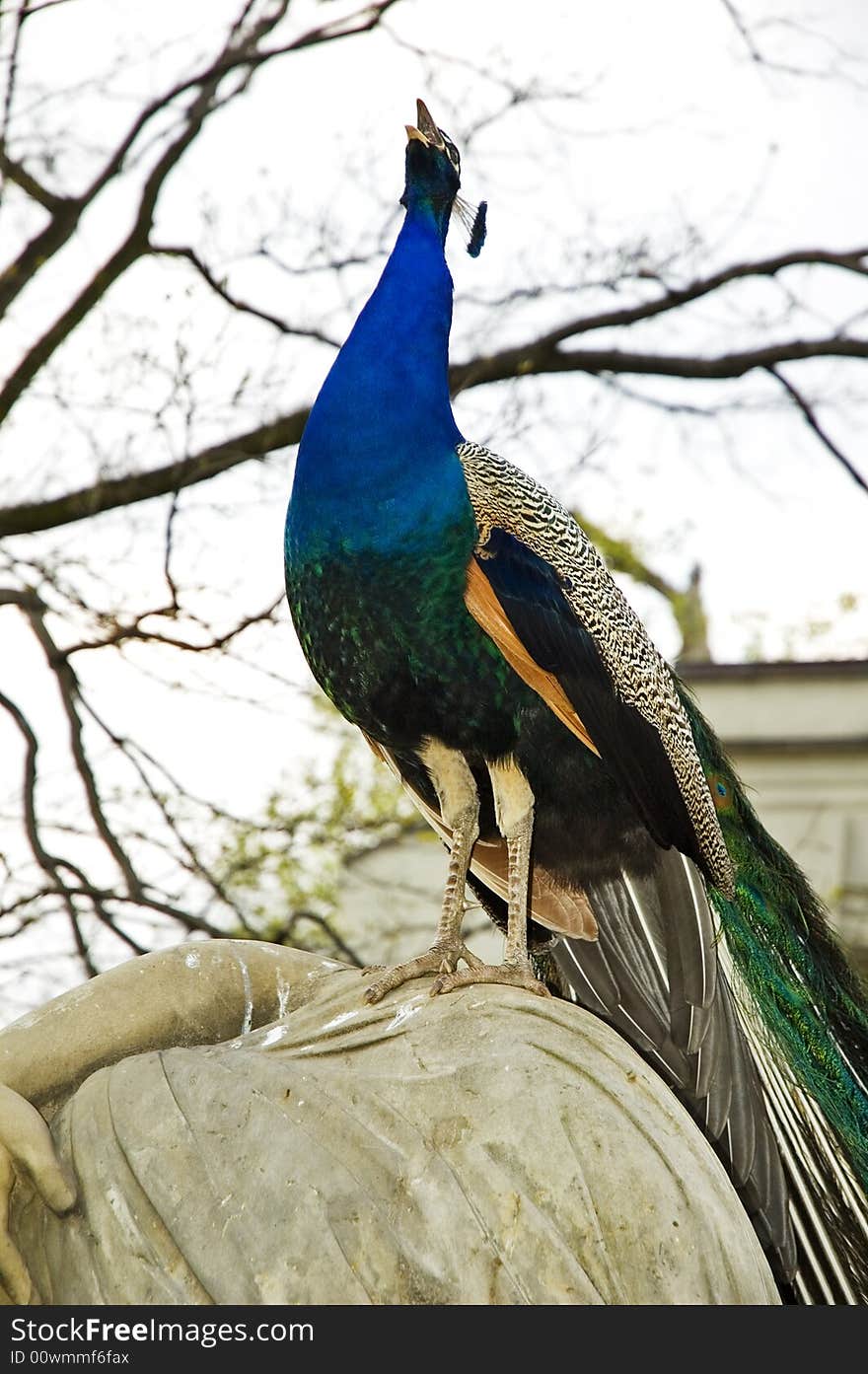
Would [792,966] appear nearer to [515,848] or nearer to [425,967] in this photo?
[515,848]

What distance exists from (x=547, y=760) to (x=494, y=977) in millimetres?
483

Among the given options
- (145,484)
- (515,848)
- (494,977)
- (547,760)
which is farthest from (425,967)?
(145,484)

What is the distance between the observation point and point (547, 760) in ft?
10.2

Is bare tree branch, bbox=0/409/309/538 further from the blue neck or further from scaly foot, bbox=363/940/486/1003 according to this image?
scaly foot, bbox=363/940/486/1003

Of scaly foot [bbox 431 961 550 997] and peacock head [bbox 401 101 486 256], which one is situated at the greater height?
peacock head [bbox 401 101 486 256]

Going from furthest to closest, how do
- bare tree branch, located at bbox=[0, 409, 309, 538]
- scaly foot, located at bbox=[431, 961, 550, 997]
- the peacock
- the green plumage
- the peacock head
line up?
bare tree branch, located at bbox=[0, 409, 309, 538], the peacock head, the green plumage, the peacock, scaly foot, located at bbox=[431, 961, 550, 997]

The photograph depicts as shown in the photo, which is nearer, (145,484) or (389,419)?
(389,419)

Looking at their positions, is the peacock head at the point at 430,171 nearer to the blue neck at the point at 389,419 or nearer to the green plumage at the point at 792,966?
the blue neck at the point at 389,419

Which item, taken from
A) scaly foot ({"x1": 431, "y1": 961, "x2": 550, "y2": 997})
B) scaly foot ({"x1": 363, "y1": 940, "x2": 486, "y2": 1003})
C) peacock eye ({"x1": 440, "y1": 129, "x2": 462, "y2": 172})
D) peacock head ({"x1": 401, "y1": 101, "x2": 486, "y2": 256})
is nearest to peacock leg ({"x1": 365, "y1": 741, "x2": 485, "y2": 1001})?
scaly foot ({"x1": 363, "y1": 940, "x2": 486, "y2": 1003})

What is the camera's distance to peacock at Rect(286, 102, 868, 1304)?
2.93 m

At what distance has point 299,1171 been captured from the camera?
2275 millimetres

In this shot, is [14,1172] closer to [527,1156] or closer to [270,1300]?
[270,1300]

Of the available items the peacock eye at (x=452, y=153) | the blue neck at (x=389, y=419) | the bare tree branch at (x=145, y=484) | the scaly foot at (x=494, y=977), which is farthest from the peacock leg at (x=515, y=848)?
the bare tree branch at (x=145, y=484)
